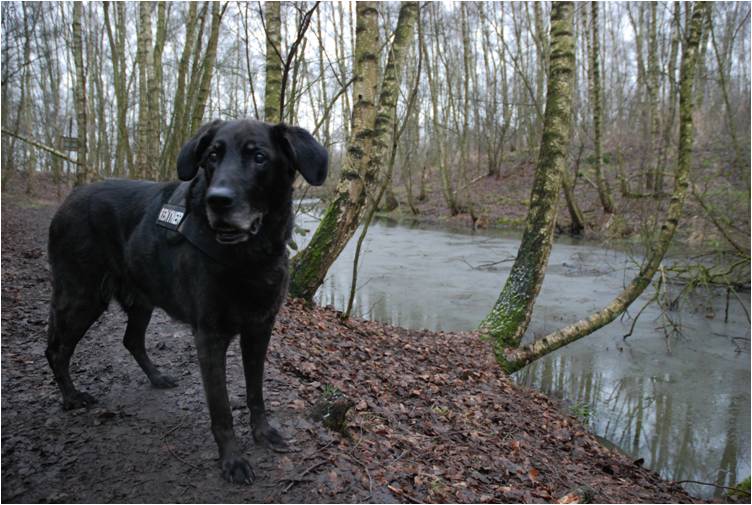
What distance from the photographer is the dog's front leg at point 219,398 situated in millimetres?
2803

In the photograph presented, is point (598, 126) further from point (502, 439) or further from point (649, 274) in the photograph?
point (502, 439)

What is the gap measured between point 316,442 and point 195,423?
812 mm

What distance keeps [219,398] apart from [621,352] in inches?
289

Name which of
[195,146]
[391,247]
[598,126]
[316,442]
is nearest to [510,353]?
[316,442]

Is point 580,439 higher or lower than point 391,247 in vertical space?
lower

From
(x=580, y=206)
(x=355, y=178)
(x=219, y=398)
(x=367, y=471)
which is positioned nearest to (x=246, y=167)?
(x=219, y=398)

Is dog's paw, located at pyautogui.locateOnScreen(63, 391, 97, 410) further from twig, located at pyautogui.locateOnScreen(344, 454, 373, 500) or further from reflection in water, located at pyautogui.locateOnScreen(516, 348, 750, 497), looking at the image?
reflection in water, located at pyautogui.locateOnScreen(516, 348, 750, 497)

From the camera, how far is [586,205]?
21891mm

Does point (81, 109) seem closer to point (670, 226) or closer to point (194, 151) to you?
point (194, 151)

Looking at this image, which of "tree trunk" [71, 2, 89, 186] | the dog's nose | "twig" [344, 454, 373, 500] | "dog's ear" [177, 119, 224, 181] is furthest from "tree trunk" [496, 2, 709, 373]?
"tree trunk" [71, 2, 89, 186]

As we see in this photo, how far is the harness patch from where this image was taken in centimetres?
296

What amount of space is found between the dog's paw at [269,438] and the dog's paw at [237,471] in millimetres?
315

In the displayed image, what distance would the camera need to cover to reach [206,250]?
9.11 ft

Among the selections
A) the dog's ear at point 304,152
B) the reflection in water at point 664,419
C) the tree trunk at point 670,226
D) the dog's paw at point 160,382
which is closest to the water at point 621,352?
the reflection in water at point 664,419
